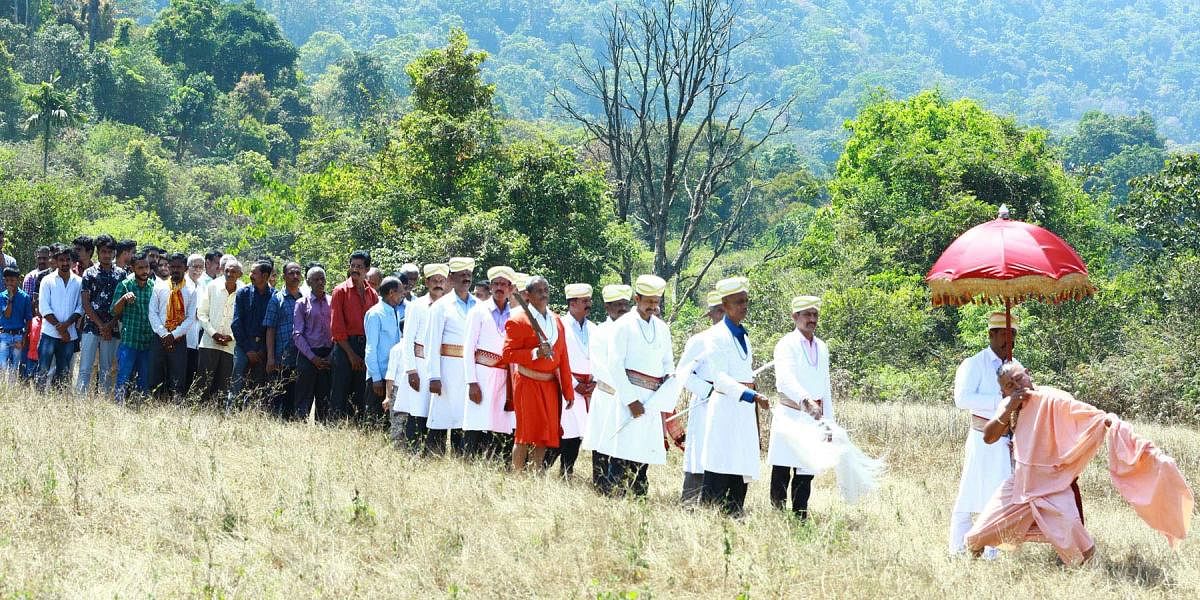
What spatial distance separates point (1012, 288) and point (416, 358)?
462 centimetres

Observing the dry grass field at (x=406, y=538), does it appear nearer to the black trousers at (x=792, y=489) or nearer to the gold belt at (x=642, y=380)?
the black trousers at (x=792, y=489)

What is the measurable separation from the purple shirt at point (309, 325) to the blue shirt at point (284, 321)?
131 mm

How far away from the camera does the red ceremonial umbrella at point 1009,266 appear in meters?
8.04

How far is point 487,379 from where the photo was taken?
987 centimetres

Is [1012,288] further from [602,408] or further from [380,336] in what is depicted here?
[380,336]

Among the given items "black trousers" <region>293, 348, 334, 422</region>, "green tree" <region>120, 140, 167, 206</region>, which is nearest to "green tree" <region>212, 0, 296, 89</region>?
"green tree" <region>120, 140, 167, 206</region>

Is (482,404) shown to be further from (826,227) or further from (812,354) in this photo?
(826,227)

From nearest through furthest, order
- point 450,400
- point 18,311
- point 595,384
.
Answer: point 595,384 < point 450,400 < point 18,311

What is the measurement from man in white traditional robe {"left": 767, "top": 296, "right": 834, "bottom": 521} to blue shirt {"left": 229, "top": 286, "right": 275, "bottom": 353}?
17.0ft

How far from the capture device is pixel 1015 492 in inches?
293

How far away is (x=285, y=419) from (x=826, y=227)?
977 inches

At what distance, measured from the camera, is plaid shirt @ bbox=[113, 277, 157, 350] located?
11664mm

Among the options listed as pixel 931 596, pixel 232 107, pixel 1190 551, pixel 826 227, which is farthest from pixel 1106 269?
pixel 232 107

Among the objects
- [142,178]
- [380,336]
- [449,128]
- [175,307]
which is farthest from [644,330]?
[142,178]
